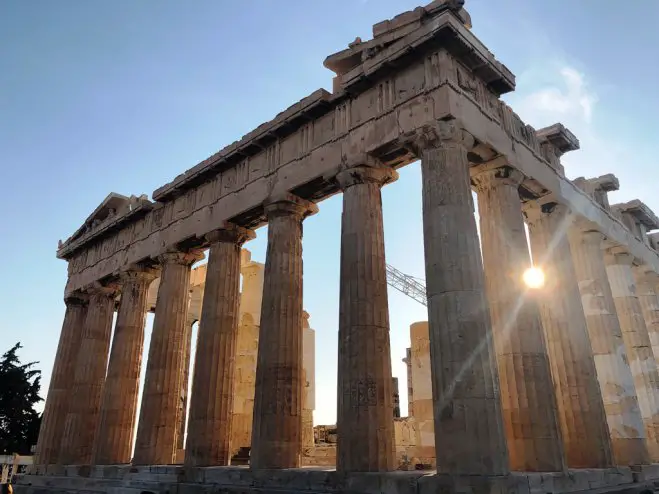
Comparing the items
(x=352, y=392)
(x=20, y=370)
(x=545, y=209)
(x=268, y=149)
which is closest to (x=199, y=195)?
(x=268, y=149)

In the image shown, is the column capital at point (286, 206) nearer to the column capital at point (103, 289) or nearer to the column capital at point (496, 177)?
the column capital at point (496, 177)

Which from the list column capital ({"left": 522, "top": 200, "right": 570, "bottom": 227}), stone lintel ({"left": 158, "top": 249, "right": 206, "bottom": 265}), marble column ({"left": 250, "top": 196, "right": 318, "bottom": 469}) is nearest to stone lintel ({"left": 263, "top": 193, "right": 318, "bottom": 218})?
marble column ({"left": 250, "top": 196, "right": 318, "bottom": 469})

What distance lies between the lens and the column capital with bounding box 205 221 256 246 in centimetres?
2045

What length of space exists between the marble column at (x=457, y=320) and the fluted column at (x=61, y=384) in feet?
69.1

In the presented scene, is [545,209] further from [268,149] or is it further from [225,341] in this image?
[225,341]

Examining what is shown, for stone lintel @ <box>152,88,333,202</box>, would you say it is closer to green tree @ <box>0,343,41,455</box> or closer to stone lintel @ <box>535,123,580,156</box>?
stone lintel @ <box>535,123,580,156</box>

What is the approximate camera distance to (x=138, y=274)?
983 inches

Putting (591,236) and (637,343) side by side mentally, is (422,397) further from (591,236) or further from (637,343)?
(637,343)

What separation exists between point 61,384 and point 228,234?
14205 mm

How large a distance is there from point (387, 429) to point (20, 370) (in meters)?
46.4

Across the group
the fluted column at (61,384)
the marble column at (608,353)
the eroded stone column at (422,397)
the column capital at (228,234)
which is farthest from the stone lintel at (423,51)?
the fluted column at (61,384)

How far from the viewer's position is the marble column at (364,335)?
13188 millimetres

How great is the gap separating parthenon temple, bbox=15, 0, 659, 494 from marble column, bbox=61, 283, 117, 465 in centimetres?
11

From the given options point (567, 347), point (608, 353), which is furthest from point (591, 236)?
point (567, 347)
